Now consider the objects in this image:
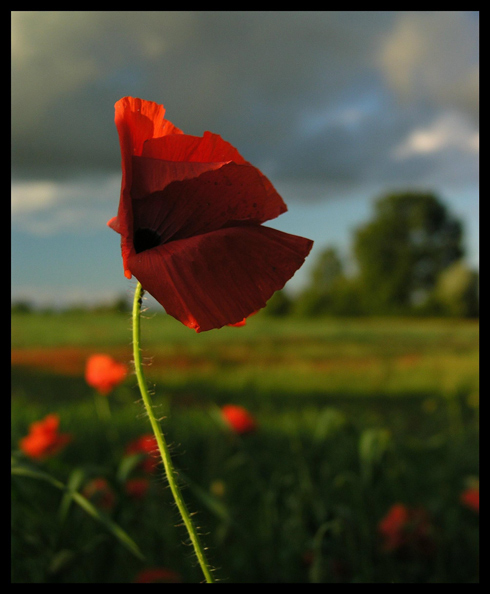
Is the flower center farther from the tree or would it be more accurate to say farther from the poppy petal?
the tree

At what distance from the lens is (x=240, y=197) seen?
545mm

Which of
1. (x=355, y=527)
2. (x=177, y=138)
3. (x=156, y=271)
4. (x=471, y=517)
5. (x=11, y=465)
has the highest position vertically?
(x=177, y=138)

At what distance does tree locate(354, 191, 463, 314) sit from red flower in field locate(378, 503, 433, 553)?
29.1 feet

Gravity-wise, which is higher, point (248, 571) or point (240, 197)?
point (240, 197)

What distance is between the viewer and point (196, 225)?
0.57 meters

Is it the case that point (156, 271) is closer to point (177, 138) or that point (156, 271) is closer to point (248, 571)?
point (177, 138)

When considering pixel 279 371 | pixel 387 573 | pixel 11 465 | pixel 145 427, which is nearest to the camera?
pixel 11 465

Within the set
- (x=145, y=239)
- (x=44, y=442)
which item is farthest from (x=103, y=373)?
(x=145, y=239)

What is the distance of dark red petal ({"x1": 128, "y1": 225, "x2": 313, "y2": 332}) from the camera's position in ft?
1.62

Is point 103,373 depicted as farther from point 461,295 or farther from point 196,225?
point 461,295

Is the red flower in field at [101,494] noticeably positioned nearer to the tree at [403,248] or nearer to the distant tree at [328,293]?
the distant tree at [328,293]

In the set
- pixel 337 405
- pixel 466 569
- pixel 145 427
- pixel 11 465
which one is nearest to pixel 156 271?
pixel 11 465

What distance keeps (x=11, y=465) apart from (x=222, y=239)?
686 millimetres

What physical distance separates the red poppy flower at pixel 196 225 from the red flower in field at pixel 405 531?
1.03 metres
